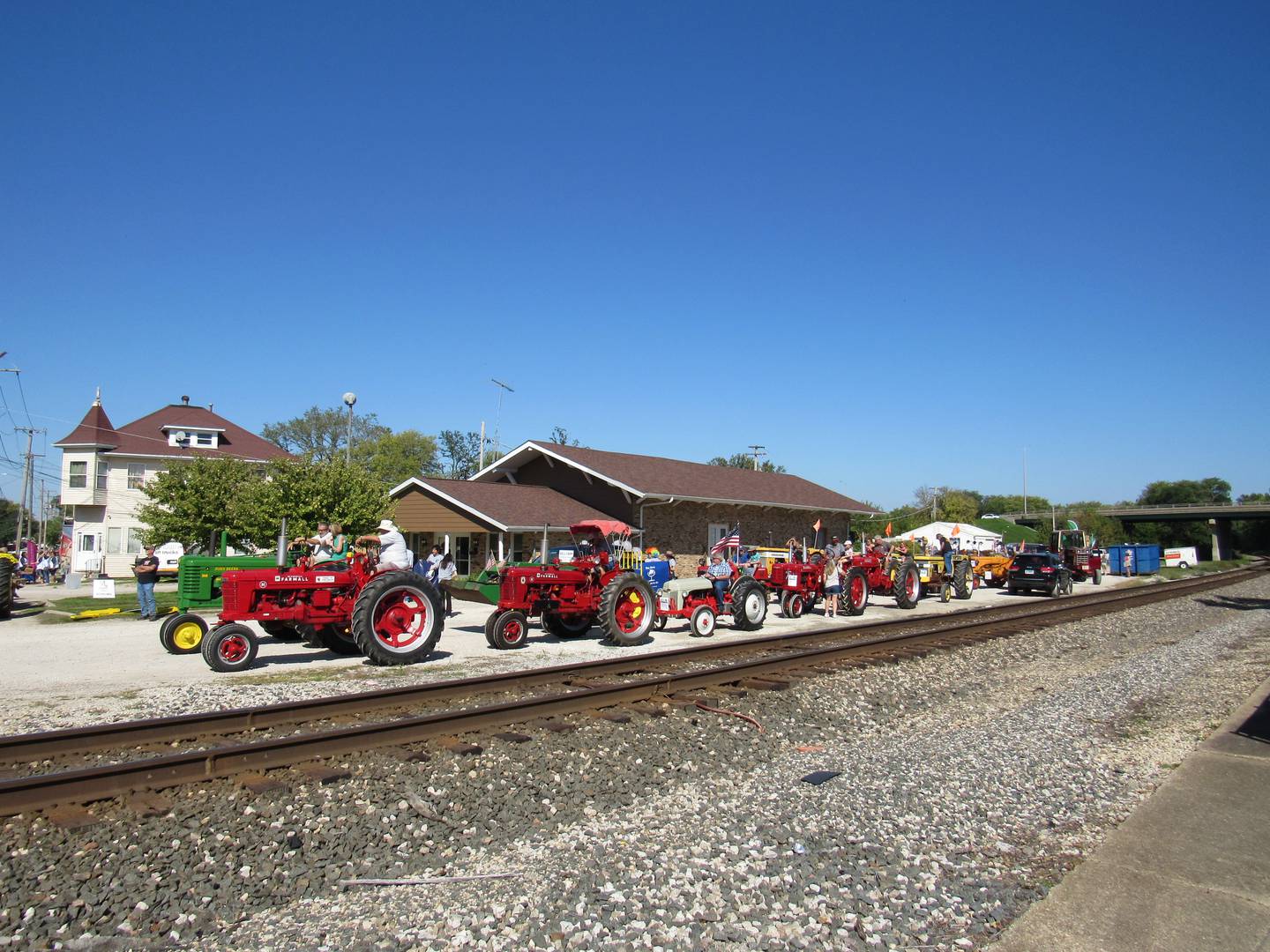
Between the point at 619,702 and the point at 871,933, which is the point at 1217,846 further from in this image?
the point at 619,702

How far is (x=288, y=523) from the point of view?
25.2m

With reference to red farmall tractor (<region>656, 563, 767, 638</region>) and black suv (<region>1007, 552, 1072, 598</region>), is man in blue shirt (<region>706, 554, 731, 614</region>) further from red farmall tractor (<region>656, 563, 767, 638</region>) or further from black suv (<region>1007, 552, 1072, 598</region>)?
black suv (<region>1007, 552, 1072, 598</region>)

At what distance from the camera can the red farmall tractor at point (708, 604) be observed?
50.1 ft

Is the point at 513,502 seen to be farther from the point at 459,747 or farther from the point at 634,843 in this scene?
the point at 634,843

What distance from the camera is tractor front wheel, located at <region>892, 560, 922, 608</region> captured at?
69.7ft

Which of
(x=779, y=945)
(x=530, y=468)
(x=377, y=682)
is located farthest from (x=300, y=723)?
(x=530, y=468)

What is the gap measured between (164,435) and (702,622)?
39.7 m

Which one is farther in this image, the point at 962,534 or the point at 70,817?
the point at 962,534

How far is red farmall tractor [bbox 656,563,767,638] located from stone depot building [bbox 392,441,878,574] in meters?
9.09

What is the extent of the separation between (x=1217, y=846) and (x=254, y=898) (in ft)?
17.2

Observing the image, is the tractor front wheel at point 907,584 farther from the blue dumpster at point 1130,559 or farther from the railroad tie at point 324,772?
the blue dumpster at point 1130,559

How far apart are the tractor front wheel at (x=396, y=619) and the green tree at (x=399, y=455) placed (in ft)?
161

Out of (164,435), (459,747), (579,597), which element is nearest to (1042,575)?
(579,597)

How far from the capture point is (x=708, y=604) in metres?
15.7
